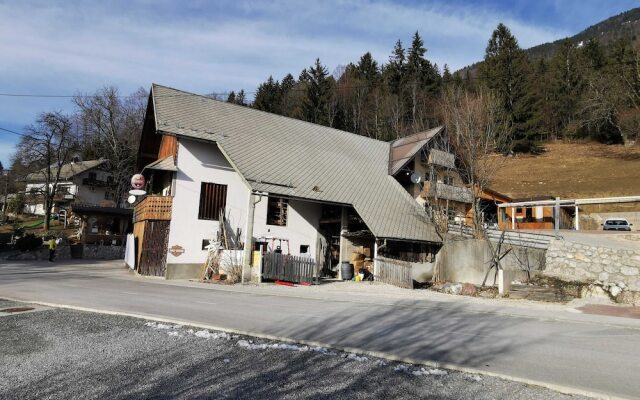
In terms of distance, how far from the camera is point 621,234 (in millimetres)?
23312

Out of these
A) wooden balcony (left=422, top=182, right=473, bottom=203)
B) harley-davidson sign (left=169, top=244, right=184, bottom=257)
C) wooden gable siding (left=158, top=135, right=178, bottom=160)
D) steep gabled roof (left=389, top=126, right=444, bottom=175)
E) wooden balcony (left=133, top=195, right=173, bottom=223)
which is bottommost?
harley-davidson sign (left=169, top=244, right=184, bottom=257)

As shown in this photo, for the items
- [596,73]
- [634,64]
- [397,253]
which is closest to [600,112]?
[634,64]

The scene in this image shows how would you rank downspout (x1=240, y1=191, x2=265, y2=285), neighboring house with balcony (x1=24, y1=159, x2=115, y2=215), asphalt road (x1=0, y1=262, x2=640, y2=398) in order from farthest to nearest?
neighboring house with balcony (x1=24, y1=159, x2=115, y2=215)
downspout (x1=240, y1=191, x2=265, y2=285)
asphalt road (x1=0, y1=262, x2=640, y2=398)

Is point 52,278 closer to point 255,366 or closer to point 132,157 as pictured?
point 255,366

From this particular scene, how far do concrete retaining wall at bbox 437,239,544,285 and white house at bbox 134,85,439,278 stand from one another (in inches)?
47.7

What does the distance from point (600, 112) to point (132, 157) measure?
59657 mm

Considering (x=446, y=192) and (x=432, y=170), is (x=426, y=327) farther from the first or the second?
(x=432, y=170)

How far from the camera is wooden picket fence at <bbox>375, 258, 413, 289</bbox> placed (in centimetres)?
2140

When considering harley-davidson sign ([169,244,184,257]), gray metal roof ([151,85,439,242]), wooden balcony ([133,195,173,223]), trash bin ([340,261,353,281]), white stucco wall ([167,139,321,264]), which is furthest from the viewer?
trash bin ([340,261,353,281])

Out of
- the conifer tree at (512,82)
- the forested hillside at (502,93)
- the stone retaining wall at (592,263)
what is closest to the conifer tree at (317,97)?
the forested hillside at (502,93)

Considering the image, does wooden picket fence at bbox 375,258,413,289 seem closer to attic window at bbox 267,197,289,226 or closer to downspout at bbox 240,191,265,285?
attic window at bbox 267,197,289,226

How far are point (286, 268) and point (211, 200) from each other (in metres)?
6.22

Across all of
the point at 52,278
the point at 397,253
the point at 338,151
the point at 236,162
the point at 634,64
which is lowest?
the point at 52,278

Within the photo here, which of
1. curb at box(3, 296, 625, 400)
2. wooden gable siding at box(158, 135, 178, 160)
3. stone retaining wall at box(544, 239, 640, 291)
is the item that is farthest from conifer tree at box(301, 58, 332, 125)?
curb at box(3, 296, 625, 400)
